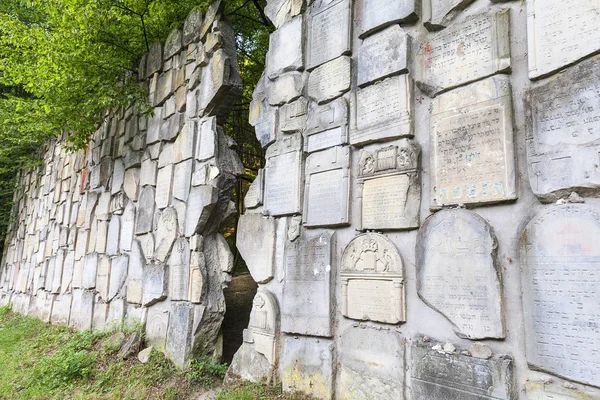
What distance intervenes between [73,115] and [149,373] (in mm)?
3575

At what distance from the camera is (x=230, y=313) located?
577 cm

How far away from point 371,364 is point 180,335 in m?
2.07

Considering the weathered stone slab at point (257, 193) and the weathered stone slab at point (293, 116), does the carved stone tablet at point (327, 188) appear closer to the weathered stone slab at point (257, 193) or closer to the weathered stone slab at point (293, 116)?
the weathered stone slab at point (293, 116)

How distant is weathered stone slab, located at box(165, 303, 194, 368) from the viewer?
12.3 feet

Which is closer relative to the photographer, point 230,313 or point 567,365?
point 567,365

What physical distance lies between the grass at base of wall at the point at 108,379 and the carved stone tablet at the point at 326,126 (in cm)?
181

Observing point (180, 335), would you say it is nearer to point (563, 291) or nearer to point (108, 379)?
point (108, 379)

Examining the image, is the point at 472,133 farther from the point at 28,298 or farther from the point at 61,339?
the point at 28,298

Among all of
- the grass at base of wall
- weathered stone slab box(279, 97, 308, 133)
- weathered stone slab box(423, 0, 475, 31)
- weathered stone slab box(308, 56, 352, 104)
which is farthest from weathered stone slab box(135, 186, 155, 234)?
weathered stone slab box(423, 0, 475, 31)

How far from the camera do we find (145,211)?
494cm

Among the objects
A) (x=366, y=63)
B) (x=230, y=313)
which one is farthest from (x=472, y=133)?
(x=230, y=313)

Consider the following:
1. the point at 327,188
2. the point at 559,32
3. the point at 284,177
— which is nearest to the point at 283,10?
the point at 284,177

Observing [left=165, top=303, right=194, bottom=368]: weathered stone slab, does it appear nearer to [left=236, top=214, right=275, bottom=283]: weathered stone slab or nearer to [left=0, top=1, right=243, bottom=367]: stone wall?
[left=0, top=1, right=243, bottom=367]: stone wall

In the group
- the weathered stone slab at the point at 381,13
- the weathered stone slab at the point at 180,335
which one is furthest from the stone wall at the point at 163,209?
the weathered stone slab at the point at 381,13
